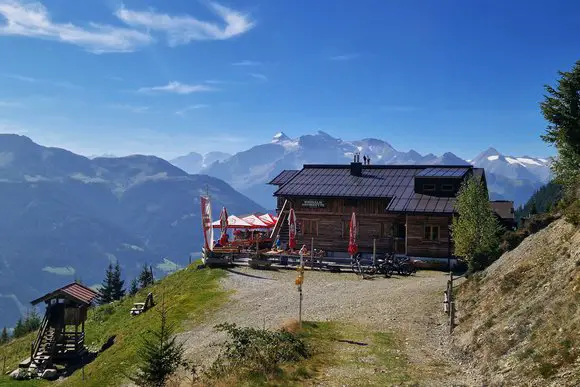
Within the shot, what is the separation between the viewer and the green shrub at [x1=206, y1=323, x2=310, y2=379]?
650 inches

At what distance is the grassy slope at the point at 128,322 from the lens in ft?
77.6

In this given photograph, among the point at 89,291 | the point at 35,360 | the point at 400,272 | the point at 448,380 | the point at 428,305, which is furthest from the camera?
the point at 400,272

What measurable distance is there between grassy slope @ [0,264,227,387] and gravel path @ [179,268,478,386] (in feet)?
4.65

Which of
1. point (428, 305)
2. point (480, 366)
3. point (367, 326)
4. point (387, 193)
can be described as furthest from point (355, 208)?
point (480, 366)

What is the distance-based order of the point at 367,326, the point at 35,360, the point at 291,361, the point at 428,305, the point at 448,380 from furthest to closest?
the point at 35,360, the point at 428,305, the point at 367,326, the point at 291,361, the point at 448,380

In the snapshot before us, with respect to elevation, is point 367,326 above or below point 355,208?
below

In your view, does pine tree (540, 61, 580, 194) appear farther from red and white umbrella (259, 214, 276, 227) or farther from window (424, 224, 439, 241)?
red and white umbrella (259, 214, 276, 227)

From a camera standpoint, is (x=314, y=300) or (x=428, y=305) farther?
(x=314, y=300)

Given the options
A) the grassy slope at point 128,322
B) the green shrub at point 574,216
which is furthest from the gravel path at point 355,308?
the green shrub at point 574,216

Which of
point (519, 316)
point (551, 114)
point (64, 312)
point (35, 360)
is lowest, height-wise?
point (35, 360)

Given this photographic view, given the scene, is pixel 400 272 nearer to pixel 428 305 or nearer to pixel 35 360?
pixel 428 305

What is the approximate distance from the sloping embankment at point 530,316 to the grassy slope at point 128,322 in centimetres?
1462

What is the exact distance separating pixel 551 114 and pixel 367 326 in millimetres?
18330

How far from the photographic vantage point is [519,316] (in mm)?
16188
